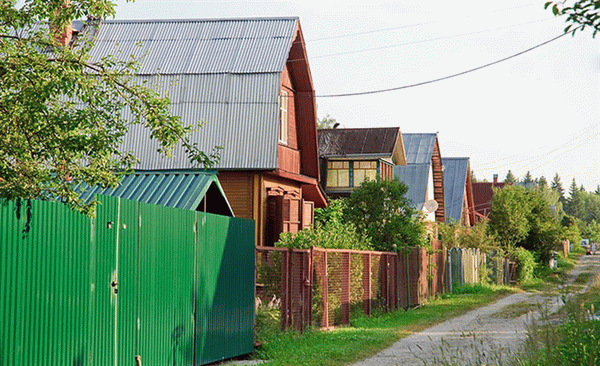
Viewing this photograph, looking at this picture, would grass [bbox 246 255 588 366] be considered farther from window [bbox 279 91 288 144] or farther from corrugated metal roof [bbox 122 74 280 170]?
window [bbox 279 91 288 144]

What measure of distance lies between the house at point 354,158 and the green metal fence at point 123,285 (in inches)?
1023

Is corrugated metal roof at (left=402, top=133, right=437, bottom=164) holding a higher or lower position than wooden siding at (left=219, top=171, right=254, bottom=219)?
higher

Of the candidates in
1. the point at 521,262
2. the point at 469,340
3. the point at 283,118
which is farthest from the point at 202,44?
the point at 521,262

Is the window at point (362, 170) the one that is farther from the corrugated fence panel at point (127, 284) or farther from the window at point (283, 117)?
the corrugated fence panel at point (127, 284)

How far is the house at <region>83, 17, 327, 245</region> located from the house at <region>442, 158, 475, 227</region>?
111ft

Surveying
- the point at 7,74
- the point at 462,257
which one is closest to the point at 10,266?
the point at 7,74

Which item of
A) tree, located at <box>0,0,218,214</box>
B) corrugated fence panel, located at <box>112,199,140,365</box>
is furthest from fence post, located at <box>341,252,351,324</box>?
tree, located at <box>0,0,218,214</box>

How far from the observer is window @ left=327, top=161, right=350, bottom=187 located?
4031 cm

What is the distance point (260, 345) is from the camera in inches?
559

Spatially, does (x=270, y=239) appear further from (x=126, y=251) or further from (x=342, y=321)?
(x=126, y=251)

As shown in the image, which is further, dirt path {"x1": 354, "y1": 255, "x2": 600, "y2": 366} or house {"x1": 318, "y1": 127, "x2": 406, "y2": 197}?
house {"x1": 318, "y1": 127, "x2": 406, "y2": 197}

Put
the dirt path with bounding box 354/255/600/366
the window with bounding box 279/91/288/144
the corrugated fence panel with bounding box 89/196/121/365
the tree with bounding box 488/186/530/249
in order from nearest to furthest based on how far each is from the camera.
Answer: the corrugated fence panel with bounding box 89/196/121/365 < the dirt path with bounding box 354/255/600/366 < the window with bounding box 279/91/288/144 < the tree with bounding box 488/186/530/249

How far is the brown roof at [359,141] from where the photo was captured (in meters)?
40.2

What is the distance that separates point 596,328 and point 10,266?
7037 millimetres
